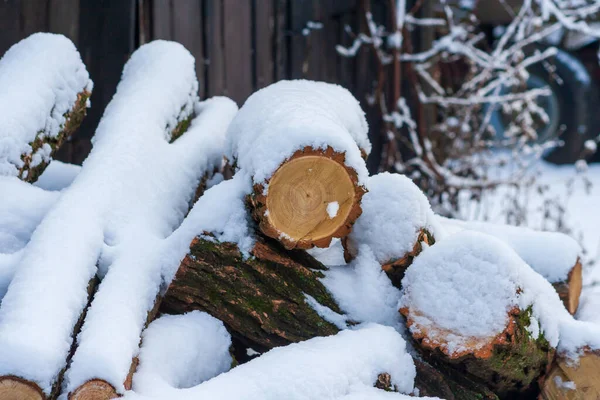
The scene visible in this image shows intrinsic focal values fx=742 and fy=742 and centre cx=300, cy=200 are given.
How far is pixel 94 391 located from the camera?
59.5 inches

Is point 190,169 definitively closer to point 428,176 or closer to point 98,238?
point 98,238

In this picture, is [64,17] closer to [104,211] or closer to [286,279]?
[104,211]

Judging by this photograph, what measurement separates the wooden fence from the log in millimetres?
2305

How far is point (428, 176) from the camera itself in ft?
17.2

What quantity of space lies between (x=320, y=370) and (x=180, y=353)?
0.35 metres

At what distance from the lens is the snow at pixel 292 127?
178 cm

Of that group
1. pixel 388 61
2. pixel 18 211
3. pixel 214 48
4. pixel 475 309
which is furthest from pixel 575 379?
pixel 388 61

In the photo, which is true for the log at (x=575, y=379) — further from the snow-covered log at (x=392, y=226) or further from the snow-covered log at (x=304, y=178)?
the snow-covered log at (x=304, y=178)

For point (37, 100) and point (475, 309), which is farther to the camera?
point (37, 100)

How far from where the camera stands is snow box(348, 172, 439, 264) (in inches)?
78.0

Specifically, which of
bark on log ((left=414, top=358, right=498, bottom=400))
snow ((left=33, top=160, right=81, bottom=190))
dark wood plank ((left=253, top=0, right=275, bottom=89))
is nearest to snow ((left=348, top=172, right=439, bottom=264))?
bark on log ((left=414, top=358, right=498, bottom=400))

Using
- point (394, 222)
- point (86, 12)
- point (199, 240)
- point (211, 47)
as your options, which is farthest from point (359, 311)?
point (211, 47)

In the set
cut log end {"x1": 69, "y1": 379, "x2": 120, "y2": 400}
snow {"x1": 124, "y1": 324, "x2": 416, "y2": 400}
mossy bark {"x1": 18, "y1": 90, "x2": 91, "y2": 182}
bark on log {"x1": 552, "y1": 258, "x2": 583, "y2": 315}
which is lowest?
bark on log {"x1": 552, "y1": 258, "x2": 583, "y2": 315}

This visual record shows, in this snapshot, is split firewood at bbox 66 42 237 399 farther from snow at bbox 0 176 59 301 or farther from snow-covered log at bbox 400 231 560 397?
snow-covered log at bbox 400 231 560 397
